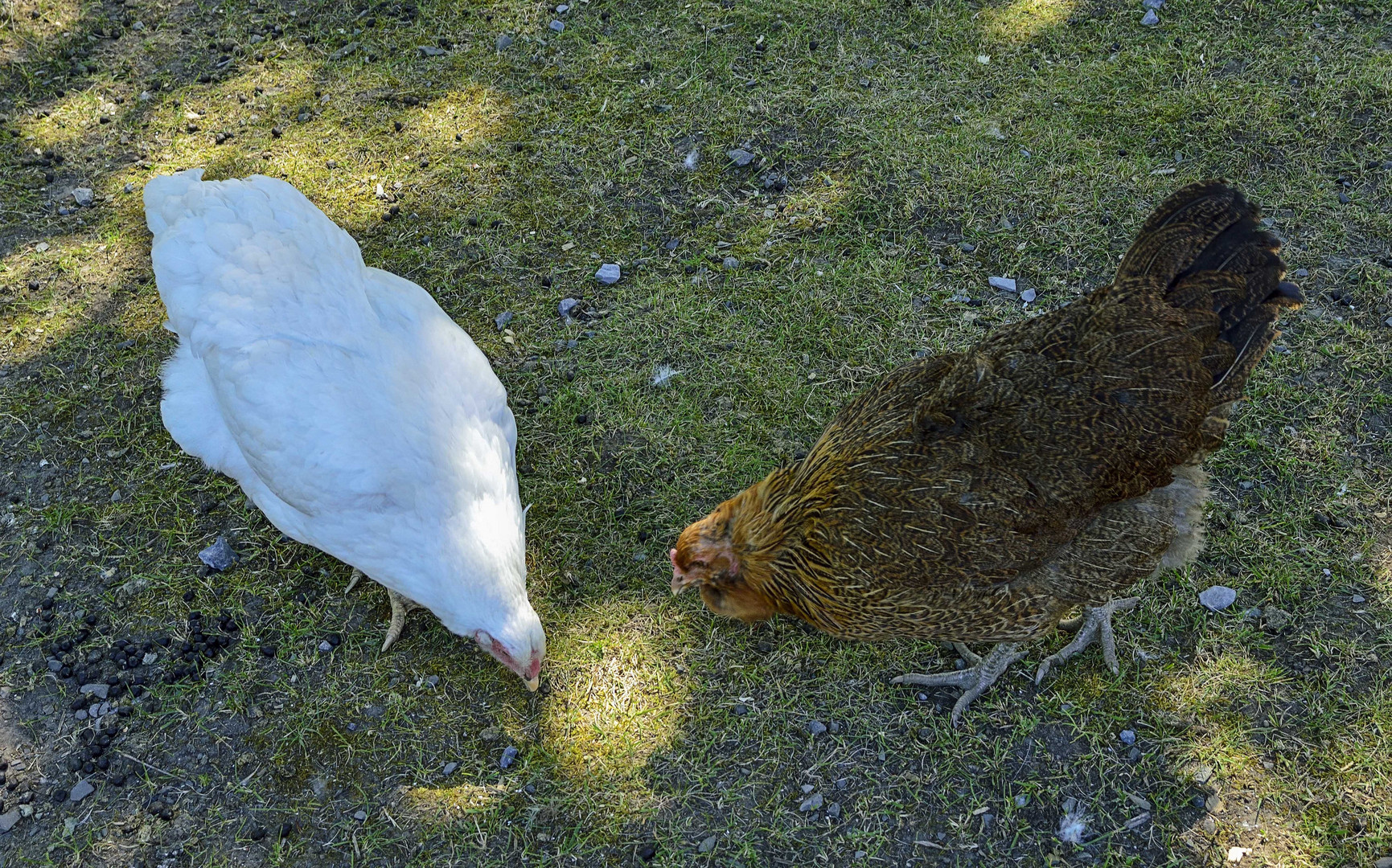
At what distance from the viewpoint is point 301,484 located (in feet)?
10.2

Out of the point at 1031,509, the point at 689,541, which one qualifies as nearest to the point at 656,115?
the point at 689,541

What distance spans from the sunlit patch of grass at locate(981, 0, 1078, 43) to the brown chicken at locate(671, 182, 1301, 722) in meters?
2.89

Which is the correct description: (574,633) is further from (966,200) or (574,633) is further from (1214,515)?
(966,200)

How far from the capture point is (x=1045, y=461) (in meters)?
2.93

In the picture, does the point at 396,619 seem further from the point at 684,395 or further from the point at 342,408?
the point at 684,395

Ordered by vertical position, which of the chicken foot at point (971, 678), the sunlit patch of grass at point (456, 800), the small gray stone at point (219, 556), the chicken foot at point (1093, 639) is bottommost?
the sunlit patch of grass at point (456, 800)

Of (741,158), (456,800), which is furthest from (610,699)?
(741,158)

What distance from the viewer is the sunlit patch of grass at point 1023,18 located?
556cm

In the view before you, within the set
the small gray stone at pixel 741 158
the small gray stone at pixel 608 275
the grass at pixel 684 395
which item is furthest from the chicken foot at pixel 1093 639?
the small gray stone at pixel 741 158

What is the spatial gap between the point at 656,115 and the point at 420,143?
1420 millimetres

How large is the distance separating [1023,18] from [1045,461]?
3956 mm

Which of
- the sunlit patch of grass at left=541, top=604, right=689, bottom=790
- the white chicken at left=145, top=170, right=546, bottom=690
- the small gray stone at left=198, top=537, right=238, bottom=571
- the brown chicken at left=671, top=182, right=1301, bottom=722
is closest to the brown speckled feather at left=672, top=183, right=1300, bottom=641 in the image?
the brown chicken at left=671, top=182, right=1301, bottom=722

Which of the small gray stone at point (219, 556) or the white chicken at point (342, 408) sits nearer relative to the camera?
the white chicken at point (342, 408)

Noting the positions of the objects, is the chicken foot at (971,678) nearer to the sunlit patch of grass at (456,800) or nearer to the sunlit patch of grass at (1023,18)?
A: the sunlit patch of grass at (456,800)
